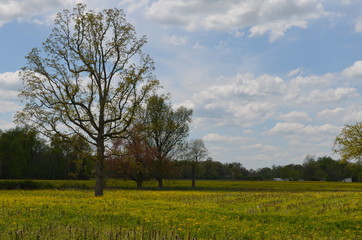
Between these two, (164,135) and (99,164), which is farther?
(164,135)

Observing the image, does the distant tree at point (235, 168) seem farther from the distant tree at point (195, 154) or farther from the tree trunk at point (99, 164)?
the tree trunk at point (99, 164)

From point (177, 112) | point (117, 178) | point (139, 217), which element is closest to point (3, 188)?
point (117, 178)

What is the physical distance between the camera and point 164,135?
257 ft

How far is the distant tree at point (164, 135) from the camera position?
2879 inches

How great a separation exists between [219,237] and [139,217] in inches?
221

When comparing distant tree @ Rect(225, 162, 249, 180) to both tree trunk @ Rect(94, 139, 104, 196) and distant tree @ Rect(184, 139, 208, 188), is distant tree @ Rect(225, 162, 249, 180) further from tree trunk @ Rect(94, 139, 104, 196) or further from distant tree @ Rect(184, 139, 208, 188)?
tree trunk @ Rect(94, 139, 104, 196)

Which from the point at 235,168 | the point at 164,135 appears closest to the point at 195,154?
the point at 164,135

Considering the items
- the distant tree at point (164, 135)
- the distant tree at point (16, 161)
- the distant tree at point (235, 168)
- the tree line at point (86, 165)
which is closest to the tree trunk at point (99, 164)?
the tree line at point (86, 165)

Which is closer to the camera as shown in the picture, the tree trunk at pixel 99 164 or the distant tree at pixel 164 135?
the tree trunk at pixel 99 164

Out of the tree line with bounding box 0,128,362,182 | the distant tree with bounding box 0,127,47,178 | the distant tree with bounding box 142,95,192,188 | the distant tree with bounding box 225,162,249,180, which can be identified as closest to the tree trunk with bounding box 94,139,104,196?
the tree line with bounding box 0,128,362,182

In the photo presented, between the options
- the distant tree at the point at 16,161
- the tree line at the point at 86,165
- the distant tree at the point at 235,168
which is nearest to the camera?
the tree line at the point at 86,165

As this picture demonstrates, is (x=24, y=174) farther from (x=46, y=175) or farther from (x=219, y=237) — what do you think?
(x=219, y=237)

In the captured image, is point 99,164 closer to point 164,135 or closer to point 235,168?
point 164,135

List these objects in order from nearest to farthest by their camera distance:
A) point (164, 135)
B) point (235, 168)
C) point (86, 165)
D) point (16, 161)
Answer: point (86, 165) < point (164, 135) < point (16, 161) < point (235, 168)
